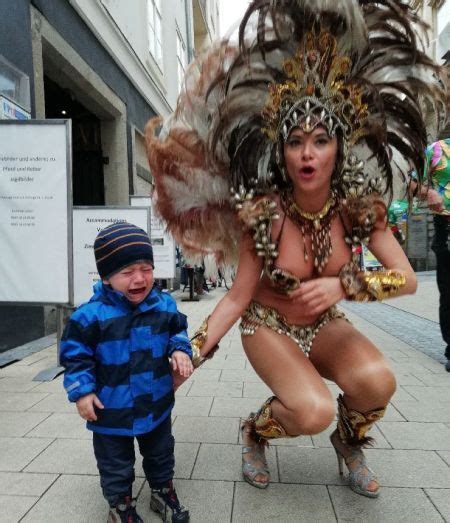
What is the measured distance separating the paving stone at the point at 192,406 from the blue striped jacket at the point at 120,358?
4.31 feet

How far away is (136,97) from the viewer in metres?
9.46

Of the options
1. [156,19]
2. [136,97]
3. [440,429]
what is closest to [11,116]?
[440,429]

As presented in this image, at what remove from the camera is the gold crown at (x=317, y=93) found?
1.77 meters

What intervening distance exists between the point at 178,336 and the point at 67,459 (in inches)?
43.5

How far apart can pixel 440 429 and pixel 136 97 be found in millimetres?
8690

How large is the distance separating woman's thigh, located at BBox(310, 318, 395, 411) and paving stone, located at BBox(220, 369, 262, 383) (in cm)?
168

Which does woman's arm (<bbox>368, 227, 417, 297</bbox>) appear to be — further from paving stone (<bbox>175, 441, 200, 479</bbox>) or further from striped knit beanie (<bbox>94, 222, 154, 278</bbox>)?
paving stone (<bbox>175, 441, 200, 479</bbox>)

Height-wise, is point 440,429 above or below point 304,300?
below

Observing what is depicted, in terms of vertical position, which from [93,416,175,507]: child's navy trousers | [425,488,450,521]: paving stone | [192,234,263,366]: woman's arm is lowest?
[425,488,450,521]: paving stone

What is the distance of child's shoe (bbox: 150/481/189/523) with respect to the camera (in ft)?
5.82

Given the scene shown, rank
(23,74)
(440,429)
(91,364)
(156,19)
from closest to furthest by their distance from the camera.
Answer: (91,364)
(440,429)
(23,74)
(156,19)

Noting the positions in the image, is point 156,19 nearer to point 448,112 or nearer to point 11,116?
point 11,116

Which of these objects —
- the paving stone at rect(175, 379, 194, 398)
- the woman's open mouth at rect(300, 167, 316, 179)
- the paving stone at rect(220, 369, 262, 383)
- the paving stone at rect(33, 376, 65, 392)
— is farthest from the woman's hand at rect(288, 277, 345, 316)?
the paving stone at rect(33, 376, 65, 392)

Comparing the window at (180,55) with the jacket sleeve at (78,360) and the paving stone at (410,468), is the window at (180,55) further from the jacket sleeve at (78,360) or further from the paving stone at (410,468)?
the jacket sleeve at (78,360)
